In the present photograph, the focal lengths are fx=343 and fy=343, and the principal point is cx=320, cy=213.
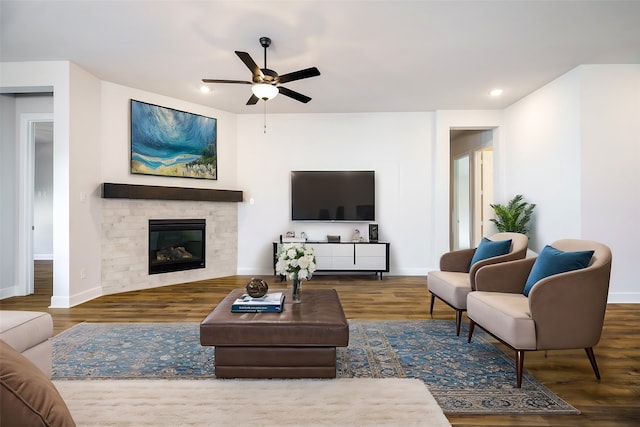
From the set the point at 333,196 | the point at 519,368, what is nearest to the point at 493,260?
the point at 519,368

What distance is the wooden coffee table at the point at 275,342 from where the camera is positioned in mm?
2031

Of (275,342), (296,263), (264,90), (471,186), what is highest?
(264,90)

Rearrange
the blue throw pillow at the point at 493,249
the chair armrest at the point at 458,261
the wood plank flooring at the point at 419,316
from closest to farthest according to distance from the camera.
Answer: the wood plank flooring at the point at 419,316 < the blue throw pillow at the point at 493,249 < the chair armrest at the point at 458,261

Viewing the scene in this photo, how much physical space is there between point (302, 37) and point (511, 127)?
387 cm

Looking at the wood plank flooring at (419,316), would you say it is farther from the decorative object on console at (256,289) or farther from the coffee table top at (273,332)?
the decorative object on console at (256,289)

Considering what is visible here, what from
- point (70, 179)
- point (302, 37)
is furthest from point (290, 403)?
point (70, 179)

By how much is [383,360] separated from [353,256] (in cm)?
311

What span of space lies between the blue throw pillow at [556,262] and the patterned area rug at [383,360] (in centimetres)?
65

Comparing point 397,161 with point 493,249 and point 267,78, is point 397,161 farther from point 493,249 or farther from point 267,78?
point 267,78

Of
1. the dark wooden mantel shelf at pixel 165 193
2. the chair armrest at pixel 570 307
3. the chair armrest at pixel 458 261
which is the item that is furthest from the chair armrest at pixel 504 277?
the dark wooden mantel shelf at pixel 165 193

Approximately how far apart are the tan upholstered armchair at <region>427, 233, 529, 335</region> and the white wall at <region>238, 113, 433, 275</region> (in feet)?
7.54

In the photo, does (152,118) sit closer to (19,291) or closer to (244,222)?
(244,222)

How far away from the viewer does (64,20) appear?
3.11m

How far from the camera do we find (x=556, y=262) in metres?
2.33
